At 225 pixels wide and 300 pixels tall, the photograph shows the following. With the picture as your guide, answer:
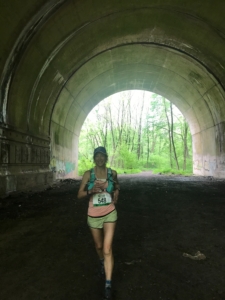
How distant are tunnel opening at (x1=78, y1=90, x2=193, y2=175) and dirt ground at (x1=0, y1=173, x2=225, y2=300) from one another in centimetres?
2540

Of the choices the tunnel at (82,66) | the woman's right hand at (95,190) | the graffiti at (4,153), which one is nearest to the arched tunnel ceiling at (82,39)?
the tunnel at (82,66)

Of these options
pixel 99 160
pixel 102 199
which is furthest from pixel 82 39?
pixel 102 199

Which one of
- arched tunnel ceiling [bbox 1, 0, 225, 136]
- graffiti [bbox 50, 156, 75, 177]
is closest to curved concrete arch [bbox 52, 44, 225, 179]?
graffiti [bbox 50, 156, 75, 177]

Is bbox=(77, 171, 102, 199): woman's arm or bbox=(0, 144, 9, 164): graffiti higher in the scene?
bbox=(0, 144, 9, 164): graffiti

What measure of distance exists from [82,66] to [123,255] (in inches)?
419

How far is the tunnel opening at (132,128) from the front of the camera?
33.5m

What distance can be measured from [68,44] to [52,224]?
751cm

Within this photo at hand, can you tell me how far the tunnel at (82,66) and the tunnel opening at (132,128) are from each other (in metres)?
15.7

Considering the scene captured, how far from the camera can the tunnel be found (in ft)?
25.5

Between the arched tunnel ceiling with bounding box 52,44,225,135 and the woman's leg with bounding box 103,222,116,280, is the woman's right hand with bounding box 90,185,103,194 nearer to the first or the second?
the woman's leg with bounding box 103,222,116,280

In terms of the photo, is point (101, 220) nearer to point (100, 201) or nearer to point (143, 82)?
point (100, 201)

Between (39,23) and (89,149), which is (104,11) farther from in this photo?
(89,149)

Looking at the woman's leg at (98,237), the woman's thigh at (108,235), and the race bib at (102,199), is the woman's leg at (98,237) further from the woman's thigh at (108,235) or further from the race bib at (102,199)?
the race bib at (102,199)

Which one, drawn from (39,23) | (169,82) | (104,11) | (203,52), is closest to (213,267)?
(39,23)
